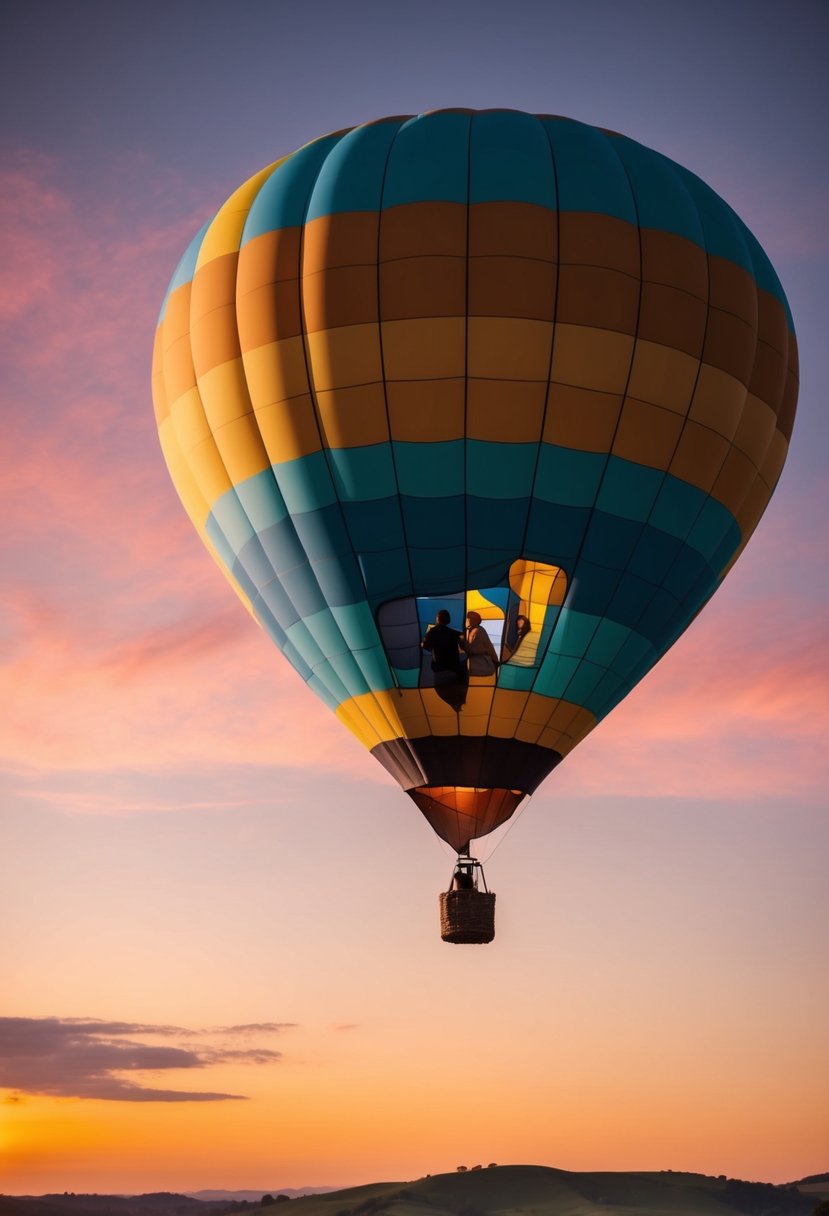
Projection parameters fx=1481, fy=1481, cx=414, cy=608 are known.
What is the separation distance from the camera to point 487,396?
1482 cm

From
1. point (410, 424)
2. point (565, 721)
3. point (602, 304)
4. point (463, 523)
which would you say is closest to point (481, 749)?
point (565, 721)

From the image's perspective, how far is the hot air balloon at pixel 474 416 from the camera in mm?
14922

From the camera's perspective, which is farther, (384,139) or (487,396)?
(384,139)

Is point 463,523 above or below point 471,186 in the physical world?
below

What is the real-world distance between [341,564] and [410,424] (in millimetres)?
1655

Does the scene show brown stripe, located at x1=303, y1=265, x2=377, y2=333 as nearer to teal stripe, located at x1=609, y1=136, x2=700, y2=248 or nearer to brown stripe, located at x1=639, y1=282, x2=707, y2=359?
brown stripe, located at x1=639, y1=282, x2=707, y2=359

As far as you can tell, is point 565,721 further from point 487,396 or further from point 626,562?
point 487,396

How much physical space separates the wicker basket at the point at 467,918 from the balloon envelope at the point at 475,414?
0.73 m

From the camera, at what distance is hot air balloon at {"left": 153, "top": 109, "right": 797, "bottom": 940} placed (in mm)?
14922

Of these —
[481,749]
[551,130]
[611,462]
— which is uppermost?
[551,130]

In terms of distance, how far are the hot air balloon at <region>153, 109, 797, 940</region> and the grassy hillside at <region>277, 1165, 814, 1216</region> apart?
109820 mm

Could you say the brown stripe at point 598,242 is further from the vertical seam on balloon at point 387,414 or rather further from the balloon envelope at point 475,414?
the vertical seam on balloon at point 387,414

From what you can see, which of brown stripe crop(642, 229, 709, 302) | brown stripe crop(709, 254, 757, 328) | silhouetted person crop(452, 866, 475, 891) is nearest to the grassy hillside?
silhouetted person crop(452, 866, 475, 891)

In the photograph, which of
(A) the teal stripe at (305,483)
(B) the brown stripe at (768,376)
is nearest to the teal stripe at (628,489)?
(B) the brown stripe at (768,376)
